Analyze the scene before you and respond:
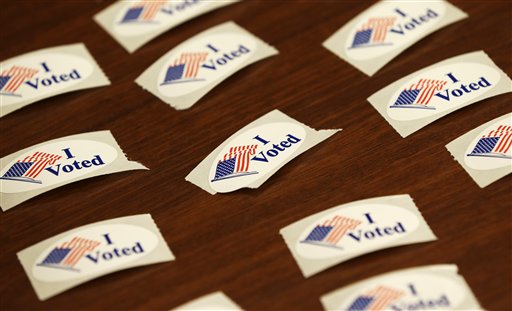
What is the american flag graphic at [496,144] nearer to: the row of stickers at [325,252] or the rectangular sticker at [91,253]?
the row of stickers at [325,252]

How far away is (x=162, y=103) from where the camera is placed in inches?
34.9

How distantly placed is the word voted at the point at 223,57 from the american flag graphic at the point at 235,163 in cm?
13

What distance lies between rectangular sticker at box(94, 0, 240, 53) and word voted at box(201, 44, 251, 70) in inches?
2.6

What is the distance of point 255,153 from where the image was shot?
0.81 meters

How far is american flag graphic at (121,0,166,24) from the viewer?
38.5 inches

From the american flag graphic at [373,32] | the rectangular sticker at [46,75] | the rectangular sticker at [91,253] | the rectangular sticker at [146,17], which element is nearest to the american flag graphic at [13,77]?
the rectangular sticker at [46,75]

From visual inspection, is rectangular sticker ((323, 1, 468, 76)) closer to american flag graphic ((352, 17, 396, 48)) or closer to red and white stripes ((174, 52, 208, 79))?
american flag graphic ((352, 17, 396, 48))

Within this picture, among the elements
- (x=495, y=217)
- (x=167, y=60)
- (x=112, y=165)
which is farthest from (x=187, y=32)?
(x=495, y=217)

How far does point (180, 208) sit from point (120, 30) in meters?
0.28

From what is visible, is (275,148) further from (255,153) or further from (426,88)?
(426,88)

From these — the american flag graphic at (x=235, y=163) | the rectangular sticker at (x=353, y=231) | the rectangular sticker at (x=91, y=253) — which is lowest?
the rectangular sticker at (x=91, y=253)

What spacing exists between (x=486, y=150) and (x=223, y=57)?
289mm

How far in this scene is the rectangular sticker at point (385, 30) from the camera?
89cm

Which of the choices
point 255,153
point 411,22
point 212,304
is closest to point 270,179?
point 255,153
